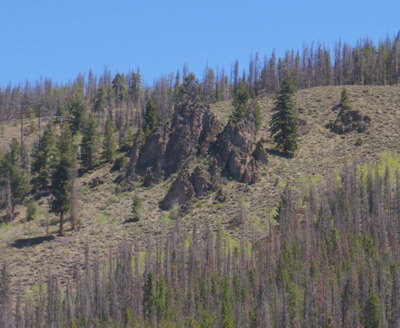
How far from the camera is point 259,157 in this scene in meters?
114

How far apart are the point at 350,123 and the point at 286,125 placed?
1406 cm

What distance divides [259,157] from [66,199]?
2945cm

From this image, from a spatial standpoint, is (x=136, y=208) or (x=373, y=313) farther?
(x=136, y=208)

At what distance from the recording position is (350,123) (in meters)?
128

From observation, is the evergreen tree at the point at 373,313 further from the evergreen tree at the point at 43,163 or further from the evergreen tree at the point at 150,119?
the evergreen tree at the point at 150,119

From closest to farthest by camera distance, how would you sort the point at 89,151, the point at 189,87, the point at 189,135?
the point at 189,135 < the point at 89,151 < the point at 189,87

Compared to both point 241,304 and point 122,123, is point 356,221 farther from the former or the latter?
point 122,123

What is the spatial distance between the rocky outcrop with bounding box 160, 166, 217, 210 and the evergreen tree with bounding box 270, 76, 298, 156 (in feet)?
51.2

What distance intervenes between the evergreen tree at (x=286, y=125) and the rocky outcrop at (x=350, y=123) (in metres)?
9.09

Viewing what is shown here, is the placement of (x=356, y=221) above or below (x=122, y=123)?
below

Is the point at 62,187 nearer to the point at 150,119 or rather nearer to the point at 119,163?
the point at 119,163

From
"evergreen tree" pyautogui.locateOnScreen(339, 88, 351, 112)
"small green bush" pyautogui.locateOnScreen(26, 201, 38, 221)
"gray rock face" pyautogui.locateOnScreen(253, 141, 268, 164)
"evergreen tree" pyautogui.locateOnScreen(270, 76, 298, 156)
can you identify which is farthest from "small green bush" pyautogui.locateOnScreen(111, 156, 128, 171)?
"evergreen tree" pyautogui.locateOnScreen(339, 88, 351, 112)

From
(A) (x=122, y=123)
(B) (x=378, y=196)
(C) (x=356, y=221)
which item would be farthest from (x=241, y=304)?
(A) (x=122, y=123)

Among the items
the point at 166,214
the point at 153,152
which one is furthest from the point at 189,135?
the point at 166,214
